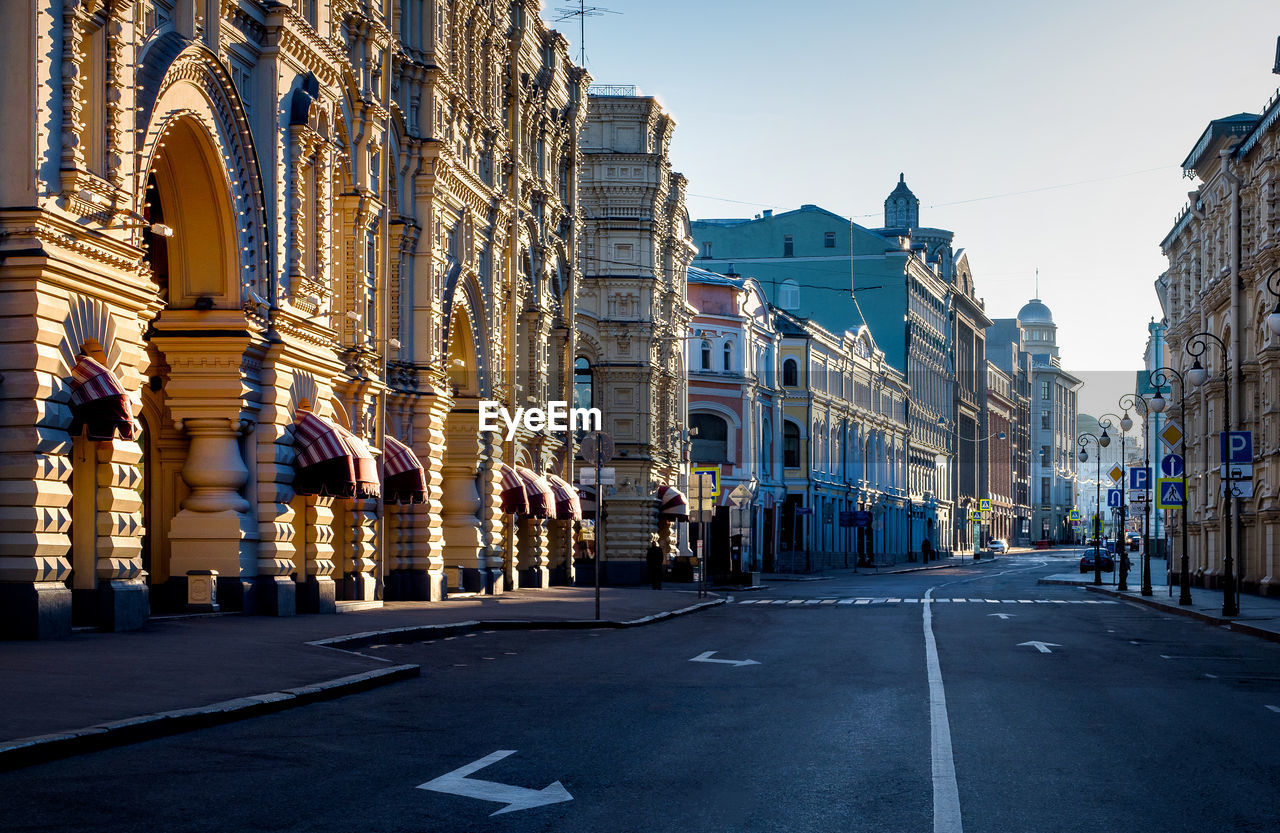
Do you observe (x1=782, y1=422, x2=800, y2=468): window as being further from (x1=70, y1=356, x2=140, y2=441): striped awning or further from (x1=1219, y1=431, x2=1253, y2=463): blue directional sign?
(x1=70, y1=356, x2=140, y2=441): striped awning

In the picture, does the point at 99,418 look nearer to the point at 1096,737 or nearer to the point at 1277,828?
the point at 1096,737

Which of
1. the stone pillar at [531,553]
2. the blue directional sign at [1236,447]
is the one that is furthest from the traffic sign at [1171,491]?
the stone pillar at [531,553]

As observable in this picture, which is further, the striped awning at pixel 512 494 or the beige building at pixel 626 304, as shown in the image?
the beige building at pixel 626 304

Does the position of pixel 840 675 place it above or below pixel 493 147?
below

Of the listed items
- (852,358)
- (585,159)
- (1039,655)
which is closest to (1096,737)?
(1039,655)

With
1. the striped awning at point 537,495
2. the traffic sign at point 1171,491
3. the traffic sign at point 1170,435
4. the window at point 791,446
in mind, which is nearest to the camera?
the traffic sign at point 1171,491

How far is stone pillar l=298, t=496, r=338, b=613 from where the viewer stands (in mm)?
28406

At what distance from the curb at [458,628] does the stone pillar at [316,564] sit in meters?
3.47

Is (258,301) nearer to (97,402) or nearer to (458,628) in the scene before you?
(458,628)

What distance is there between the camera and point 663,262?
2489 inches

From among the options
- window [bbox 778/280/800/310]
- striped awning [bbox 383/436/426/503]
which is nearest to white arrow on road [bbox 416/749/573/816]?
striped awning [bbox 383/436/426/503]

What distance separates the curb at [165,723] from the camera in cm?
990

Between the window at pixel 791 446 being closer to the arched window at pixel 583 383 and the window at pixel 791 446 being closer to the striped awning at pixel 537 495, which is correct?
the arched window at pixel 583 383

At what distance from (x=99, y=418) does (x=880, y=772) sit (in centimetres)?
1313
